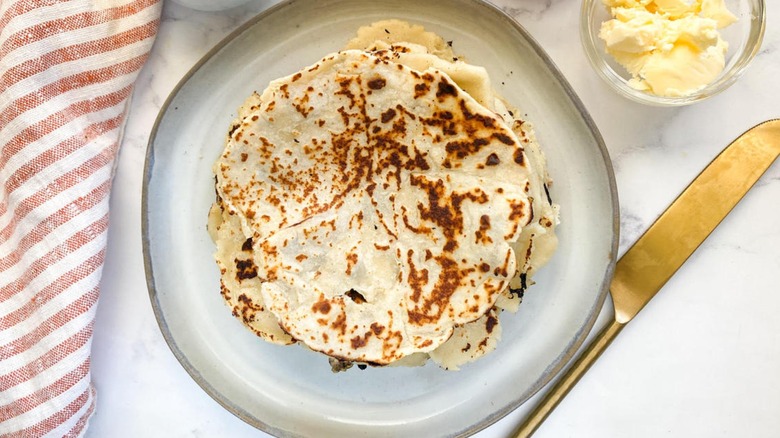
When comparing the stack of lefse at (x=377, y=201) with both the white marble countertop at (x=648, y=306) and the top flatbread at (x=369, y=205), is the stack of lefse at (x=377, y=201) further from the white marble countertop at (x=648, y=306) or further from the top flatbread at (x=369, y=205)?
the white marble countertop at (x=648, y=306)

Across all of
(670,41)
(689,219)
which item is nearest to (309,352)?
(689,219)

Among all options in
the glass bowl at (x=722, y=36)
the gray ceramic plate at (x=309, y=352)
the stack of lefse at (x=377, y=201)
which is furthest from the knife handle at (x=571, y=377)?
the glass bowl at (x=722, y=36)

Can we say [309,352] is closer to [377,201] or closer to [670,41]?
[377,201]

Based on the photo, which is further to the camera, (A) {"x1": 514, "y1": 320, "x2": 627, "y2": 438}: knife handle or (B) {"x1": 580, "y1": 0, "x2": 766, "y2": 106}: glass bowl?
(A) {"x1": 514, "y1": 320, "x2": 627, "y2": 438}: knife handle

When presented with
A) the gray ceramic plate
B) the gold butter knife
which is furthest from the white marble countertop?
the gray ceramic plate

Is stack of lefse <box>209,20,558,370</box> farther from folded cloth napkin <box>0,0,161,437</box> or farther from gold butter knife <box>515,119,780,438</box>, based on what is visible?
folded cloth napkin <box>0,0,161,437</box>

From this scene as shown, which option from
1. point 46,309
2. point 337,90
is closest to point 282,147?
point 337,90
